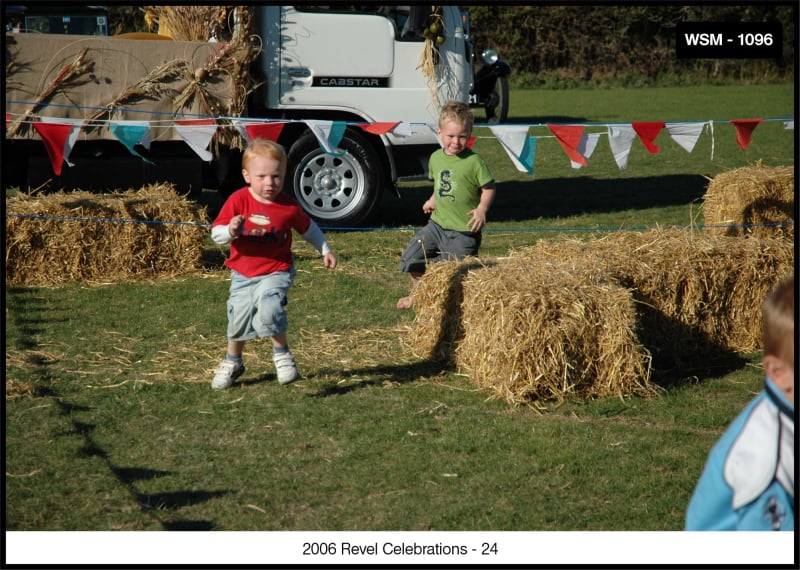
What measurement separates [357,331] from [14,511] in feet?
10.8

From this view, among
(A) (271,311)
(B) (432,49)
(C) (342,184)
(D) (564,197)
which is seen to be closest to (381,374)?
(A) (271,311)

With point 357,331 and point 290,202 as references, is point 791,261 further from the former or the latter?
point 290,202

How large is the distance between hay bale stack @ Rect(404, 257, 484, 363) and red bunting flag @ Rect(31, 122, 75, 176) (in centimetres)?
388

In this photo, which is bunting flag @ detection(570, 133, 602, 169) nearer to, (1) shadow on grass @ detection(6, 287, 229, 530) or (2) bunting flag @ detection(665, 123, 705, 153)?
(2) bunting flag @ detection(665, 123, 705, 153)

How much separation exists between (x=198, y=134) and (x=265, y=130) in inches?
28.4

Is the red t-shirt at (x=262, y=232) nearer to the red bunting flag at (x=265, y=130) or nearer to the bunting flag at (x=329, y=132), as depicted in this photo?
the bunting flag at (x=329, y=132)

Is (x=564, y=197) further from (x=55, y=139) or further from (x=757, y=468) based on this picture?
(x=757, y=468)

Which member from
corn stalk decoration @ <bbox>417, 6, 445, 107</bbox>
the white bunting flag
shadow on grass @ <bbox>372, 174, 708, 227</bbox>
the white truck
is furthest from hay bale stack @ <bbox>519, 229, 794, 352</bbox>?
shadow on grass @ <bbox>372, 174, 708, 227</bbox>

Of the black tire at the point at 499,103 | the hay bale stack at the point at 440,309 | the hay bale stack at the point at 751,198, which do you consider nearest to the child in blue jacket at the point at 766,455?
the hay bale stack at the point at 440,309

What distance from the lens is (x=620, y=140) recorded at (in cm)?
878

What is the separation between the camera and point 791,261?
652 cm

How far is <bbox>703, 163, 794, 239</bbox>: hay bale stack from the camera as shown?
371 inches

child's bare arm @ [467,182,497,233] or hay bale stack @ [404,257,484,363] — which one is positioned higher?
child's bare arm @ [467,182,497,233]

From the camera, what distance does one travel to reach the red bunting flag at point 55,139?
8055 millimetres
